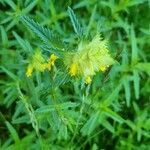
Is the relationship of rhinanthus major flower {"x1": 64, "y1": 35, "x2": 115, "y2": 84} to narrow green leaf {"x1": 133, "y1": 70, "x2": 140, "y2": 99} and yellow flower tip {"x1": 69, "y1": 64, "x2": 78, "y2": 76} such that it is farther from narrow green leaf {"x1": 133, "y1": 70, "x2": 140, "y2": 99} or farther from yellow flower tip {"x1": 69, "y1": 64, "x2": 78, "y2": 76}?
narrow green leaf {"x1": 133, "y1": 70, "x2": 140, "y2": 99}

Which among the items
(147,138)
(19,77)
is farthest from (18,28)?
(147,138)

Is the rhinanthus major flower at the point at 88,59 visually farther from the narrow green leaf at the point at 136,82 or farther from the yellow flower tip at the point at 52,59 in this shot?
the narrow green leaf at the point at 136,82

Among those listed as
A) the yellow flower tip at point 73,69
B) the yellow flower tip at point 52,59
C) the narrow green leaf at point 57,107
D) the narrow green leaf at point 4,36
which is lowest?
the narrow green leaf at point 57,107

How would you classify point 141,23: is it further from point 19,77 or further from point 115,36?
point 19,77

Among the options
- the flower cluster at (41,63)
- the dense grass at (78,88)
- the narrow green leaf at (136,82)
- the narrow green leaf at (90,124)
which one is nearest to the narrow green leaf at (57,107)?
the dense grass at (78,88)

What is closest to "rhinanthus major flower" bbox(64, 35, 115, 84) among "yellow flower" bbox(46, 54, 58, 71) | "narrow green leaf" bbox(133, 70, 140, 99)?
"yellow flower" bbox(46, 54, 58, 71)

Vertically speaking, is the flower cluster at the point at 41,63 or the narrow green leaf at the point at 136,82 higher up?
the flower cluster at the point at 41,63

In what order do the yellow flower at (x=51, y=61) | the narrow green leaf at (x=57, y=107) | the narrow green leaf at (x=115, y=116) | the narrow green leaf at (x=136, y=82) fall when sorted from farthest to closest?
1. the narrow green leaf at (x=136, y=82)
2. the narrow green leaf at (x=115, y=116)
3. the narrow green leaf at (x=57, y=107)
4. the yellow flower at (x=51, y=61)
